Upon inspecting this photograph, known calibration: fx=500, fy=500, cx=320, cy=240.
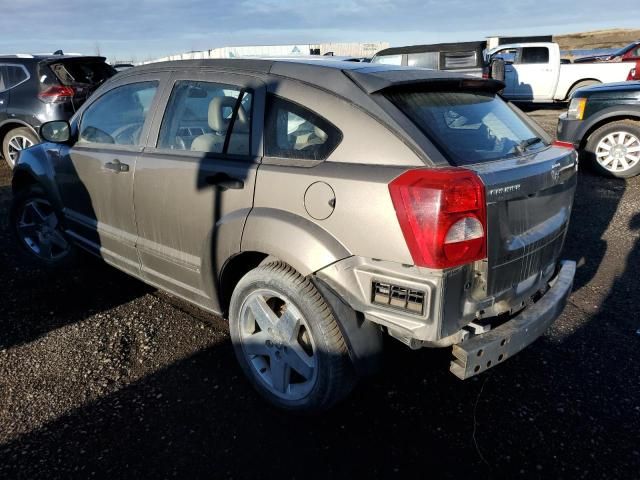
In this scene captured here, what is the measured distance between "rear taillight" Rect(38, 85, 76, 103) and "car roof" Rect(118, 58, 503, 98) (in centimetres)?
577

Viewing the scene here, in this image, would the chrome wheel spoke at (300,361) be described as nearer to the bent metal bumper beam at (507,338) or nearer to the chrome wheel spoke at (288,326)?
the chrome wheel spoke at (288,326)

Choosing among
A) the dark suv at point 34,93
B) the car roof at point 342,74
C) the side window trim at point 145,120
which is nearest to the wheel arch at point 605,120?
the car roof at point 342,74

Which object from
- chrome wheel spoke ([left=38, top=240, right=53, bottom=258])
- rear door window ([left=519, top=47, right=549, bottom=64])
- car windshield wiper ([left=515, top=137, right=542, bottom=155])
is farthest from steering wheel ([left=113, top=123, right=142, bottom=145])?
rear door window ([left=519, top=47, right=549, bottom=64])

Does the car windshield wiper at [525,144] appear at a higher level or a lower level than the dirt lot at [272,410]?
higher

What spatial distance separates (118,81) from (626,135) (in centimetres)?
657

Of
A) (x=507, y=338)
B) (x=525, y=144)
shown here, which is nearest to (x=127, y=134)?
(x=525, y=144)

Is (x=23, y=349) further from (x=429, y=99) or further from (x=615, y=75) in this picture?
(x=615, y=75)

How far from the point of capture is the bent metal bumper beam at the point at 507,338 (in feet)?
7.02

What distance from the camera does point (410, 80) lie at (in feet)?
7.85

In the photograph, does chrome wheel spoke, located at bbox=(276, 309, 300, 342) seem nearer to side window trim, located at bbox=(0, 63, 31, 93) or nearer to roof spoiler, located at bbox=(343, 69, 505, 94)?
roof spoiler, located at bbox=(343, 69, 505, 94)

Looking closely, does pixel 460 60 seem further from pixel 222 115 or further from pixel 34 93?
pixel 222 115

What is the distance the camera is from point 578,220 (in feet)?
18.6

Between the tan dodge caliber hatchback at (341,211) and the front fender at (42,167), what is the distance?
3.35 feet

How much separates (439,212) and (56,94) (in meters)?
7.49
